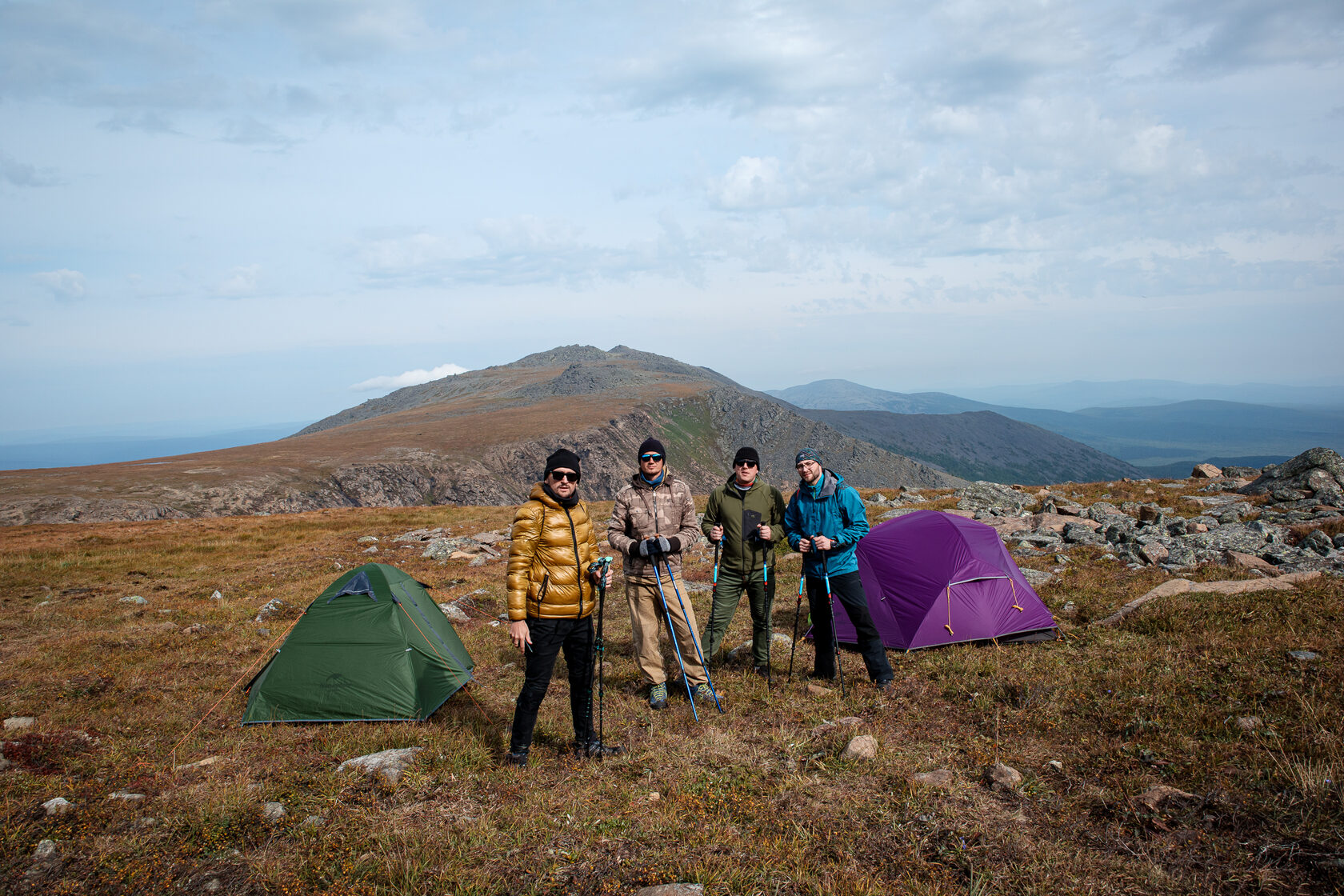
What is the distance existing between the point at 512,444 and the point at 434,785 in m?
143

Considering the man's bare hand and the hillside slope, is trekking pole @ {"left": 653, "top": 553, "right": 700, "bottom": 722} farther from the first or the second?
the hillside slope

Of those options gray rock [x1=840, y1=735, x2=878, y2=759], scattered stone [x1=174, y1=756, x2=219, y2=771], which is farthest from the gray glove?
scattered stone [x1=174, y1=756, x2=219, y2=771]

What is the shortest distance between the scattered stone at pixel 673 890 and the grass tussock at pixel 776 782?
15cm

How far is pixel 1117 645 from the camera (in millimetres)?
8906

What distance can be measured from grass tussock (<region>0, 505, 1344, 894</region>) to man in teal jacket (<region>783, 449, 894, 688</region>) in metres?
0.61

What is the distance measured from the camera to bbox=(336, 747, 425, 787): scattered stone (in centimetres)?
647

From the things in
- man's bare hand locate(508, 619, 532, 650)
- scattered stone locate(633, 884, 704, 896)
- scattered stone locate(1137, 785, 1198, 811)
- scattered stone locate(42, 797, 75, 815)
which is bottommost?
scattered stone locate(1137, 785, 1198, 811)

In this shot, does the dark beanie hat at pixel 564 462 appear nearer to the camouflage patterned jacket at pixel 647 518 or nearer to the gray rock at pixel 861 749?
the camouflage patterned jacket at pixel 647 518

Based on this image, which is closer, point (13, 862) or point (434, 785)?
point (13, 862)

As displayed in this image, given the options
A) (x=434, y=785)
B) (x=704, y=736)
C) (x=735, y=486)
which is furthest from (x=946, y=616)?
(x=434, y=785)

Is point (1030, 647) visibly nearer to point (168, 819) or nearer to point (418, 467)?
point (168, 819)

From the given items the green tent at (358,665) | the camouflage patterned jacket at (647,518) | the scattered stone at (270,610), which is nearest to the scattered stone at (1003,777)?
the camouflage patterned jacket at (647,518)

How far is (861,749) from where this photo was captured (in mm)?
6465

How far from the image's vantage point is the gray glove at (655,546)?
25.6ft
